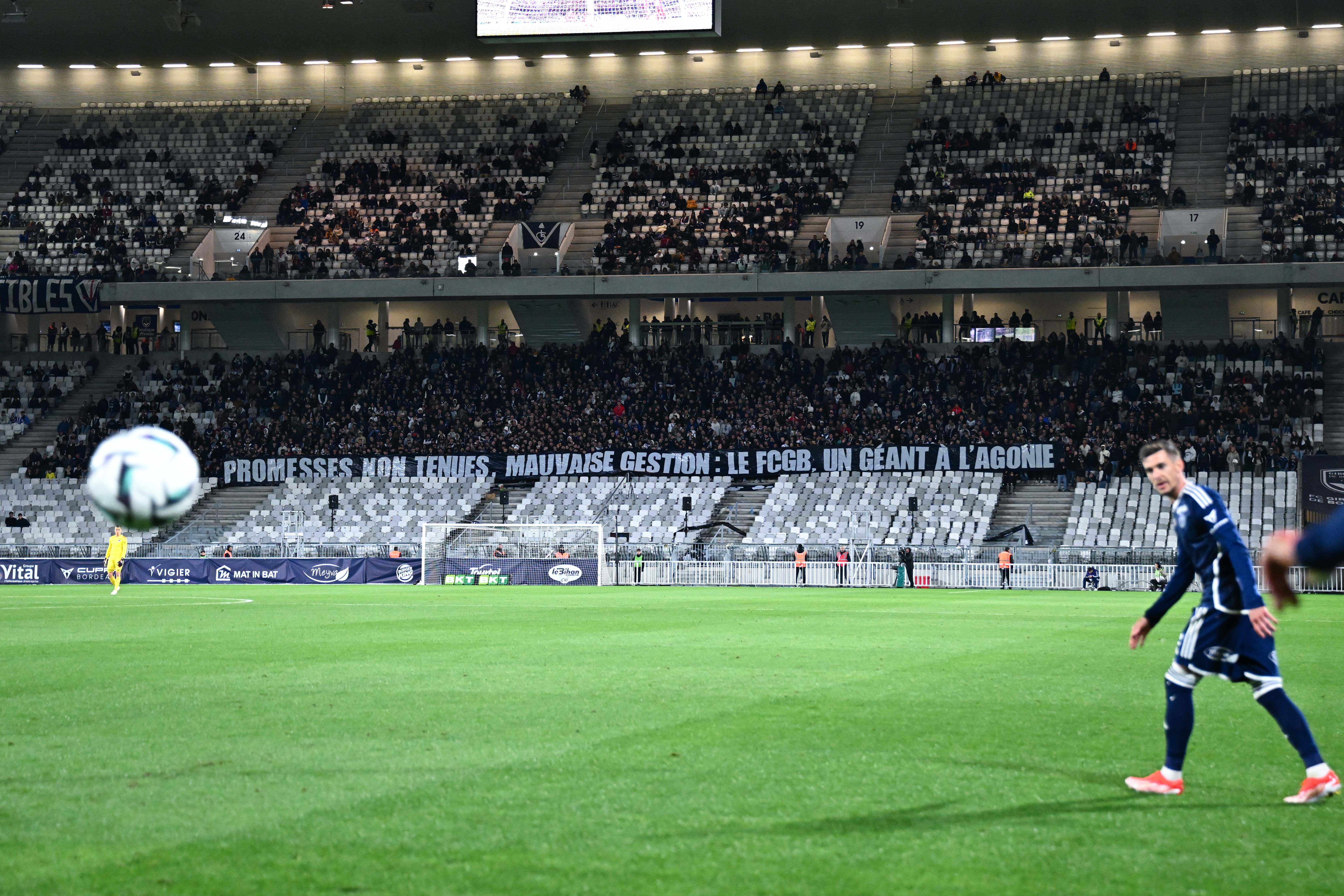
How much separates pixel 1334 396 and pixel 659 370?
2746cm

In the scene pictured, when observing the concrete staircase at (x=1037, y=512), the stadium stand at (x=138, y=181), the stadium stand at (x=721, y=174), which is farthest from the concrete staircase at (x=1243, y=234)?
the stadium stand at (x=138, y=181)

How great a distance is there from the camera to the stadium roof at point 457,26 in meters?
65.7

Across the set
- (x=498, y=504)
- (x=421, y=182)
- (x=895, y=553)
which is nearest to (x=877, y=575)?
(x=895, y=553)

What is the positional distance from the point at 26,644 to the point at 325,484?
40083 mm

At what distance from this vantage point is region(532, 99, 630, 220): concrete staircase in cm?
6888

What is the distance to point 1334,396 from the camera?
56438 mm

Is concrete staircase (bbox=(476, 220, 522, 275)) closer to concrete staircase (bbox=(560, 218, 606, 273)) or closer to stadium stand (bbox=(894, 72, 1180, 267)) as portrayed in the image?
concrete staircase (bbox=(560, 218, 606, 273))

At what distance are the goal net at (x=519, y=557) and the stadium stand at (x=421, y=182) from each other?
57.2 feet

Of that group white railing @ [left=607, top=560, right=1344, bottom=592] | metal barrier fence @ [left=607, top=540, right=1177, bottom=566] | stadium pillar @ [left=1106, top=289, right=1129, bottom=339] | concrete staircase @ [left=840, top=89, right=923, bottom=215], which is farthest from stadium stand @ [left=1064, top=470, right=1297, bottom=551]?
concrete staircase @ [left=840, top=89, right=923, bottom=215]

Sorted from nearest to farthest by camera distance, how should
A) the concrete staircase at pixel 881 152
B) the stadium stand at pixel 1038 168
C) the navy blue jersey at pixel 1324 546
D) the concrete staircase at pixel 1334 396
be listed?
the navy blue jersey at pixel 1324 546
the concrete staircase at pixel 1334 396
the stadium stand at pixel 1038 168
the concrete staircase at pixel 881 152

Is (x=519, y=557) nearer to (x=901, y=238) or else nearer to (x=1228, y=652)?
(x=901, y=238)

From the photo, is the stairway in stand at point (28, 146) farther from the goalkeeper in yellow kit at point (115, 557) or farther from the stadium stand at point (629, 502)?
the goalkeeper in yellow kit at point (115, 557)

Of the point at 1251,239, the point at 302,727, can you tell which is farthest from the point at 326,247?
the point at 302,727

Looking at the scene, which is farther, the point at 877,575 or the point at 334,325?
the point at 334,325
